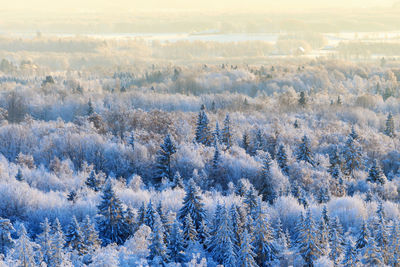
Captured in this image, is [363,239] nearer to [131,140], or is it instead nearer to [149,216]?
[149,216]

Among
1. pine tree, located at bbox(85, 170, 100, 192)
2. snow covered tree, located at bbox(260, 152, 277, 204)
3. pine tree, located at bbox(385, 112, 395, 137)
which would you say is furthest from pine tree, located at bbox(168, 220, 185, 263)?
pine tree, located at bbox(385, 112, 395, 137)

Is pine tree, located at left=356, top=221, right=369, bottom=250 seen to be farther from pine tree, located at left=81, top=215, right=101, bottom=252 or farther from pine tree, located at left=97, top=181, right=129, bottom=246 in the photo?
pine tree, located at left=81, top=215, right=101, bottom=252

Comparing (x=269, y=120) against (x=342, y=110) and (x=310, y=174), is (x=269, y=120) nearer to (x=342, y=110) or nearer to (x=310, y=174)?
(x=342, y=110)

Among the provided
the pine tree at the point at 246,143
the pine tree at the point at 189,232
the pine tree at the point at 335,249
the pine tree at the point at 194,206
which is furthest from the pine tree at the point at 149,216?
the pine tree at the point at 246,143

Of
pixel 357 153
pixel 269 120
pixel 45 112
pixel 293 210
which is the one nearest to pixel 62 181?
pixel 293 210

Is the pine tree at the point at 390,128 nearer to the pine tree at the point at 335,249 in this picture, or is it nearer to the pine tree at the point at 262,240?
the pine tree at the point at 335,249
